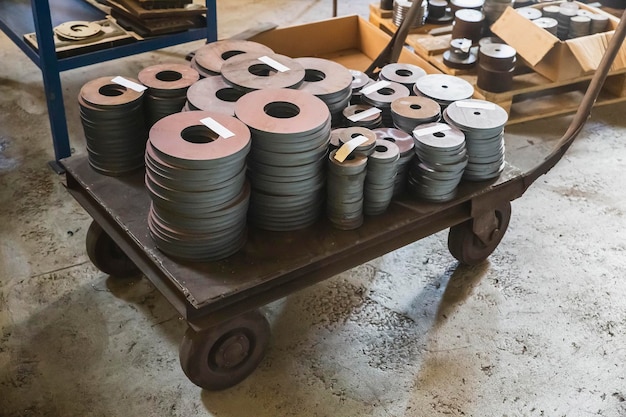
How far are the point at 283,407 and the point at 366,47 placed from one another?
8.33 ft

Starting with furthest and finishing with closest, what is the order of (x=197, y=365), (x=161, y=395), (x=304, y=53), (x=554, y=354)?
(x=304, y=53) → (x=554, y=354) → (x=161, y=395) → (x=197, y=365)

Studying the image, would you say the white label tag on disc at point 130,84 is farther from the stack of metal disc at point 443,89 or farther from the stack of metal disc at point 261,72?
the stack of metal disc at point 443,89

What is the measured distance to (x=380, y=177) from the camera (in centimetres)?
229

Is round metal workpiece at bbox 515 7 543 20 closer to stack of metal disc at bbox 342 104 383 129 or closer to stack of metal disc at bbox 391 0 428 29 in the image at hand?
stack of metal disc at bbox 391 0 428 29

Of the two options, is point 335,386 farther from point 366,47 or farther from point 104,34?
point 366,47

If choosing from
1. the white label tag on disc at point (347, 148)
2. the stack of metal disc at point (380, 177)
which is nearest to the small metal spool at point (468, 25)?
the stack of metal disc at point (380, 177)

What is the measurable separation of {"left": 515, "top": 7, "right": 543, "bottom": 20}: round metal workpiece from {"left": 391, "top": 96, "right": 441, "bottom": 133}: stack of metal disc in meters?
1.57

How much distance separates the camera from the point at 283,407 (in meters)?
2.30

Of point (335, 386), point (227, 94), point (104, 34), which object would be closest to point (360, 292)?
point (335, 386)

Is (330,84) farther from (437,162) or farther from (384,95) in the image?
(437,162)

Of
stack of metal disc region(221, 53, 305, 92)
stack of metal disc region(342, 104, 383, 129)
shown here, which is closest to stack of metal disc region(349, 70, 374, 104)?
stack of metal disc region(342, 104, 383, 129)

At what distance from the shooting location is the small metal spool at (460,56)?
12.4 feet

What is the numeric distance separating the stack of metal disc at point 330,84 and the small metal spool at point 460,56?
1337 mm

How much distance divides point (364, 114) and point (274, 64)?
0.36m
